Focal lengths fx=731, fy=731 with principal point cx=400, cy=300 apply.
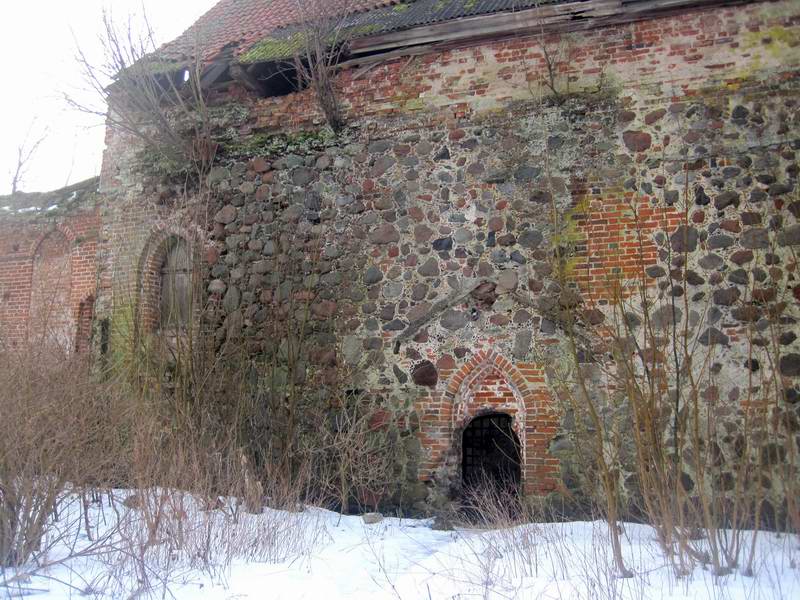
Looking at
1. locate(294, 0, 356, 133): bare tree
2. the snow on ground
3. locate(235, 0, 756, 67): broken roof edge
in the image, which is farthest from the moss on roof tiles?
the snow on ground

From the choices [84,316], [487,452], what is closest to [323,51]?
[487,452]

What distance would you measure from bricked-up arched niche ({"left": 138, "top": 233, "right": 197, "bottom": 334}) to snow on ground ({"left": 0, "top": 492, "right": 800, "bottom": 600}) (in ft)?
12.5

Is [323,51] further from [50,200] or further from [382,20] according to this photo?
[50,200]

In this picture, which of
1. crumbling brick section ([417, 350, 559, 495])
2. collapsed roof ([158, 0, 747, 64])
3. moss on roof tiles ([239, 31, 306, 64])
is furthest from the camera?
moss on roof tiles ([239, 31, 306, 64])

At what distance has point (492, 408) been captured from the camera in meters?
7.99

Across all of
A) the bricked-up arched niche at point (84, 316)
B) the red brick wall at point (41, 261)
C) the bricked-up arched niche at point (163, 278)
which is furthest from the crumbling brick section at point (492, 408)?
the red brick wall at point (41, 261)

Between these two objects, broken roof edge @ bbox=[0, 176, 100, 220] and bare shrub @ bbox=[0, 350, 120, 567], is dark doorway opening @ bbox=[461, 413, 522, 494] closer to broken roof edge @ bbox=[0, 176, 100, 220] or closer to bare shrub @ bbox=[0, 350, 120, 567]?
bare shrub @ bbox=[0, 350, 120, 567]

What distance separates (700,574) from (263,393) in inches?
201

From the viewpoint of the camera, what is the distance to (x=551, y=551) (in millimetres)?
5793

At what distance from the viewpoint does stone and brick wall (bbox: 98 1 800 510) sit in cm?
746

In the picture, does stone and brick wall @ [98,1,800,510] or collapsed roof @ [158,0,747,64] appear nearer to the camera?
stone and brick wall @ [98,1,800,510]

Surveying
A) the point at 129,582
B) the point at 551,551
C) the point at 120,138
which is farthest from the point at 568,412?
the point at 120,138

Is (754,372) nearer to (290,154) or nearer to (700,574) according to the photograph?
(700,574)

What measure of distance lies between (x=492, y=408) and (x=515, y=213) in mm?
2181
